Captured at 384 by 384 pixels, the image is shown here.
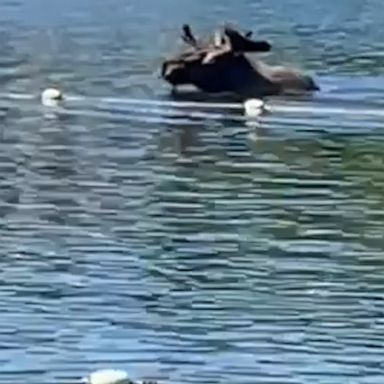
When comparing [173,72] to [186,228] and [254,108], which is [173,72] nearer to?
[254,108]

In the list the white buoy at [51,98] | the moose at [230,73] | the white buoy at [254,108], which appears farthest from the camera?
the moose at [230,73]

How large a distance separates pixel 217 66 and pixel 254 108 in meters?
2.04

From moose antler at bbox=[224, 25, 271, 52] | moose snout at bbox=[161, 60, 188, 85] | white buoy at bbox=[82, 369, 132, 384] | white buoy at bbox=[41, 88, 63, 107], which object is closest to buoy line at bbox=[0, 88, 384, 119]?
white buoy at bbox=[41, 88, 63, 107]

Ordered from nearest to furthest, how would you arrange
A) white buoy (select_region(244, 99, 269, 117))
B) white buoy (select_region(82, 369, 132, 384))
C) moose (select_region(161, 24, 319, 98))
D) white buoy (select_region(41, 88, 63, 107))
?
white buoy (select_region(82, 369, 132, 384)) < white buoy (select_region(244, 99, 269, 117)) < white buoy (select_region(41, 88, 63, 107)) < moose (select_region(161, 24, 319, 98))

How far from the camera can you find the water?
17062mm

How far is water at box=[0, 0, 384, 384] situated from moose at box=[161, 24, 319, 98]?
0.50 m

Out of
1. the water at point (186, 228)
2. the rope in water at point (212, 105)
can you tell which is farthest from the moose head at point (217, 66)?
the rope in water at point (212, 105)

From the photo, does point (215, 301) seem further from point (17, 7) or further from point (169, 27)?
point (17, 7)

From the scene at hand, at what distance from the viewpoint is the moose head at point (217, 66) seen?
32.9 metres

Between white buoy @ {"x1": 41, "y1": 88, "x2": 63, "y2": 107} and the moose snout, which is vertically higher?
the moose snout

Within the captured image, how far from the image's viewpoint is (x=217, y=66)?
33031 mm

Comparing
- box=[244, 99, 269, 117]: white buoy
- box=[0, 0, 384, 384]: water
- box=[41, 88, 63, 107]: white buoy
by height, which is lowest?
box=[0, 0, 384, 384]: water

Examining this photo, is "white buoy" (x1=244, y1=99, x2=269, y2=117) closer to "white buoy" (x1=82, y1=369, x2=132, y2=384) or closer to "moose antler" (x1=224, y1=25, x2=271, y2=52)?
"moose antler" (x1=224, y1=25, x2=271, y2=52)

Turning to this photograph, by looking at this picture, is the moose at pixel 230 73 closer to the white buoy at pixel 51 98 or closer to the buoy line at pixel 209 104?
the buoy line at pixel 209 104
